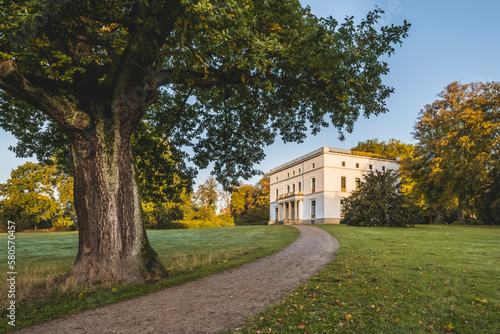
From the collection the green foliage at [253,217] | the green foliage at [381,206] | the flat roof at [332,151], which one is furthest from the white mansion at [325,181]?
the green foliage at [381,206]

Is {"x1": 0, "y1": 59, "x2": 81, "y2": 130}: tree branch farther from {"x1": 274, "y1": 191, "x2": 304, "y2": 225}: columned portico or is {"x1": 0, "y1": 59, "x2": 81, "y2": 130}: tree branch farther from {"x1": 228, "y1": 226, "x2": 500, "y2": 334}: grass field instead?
{"x1": 274, "y1": 191, "x2": 304, "y2": 225}: columned portico

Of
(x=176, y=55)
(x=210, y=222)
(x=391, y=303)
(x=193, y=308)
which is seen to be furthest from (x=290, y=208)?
(x=193, y=308)

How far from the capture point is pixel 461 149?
2841 cm

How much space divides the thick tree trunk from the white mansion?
38094 millimetres

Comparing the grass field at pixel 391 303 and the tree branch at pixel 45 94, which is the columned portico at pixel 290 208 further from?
the tree branch at pixel 45 94

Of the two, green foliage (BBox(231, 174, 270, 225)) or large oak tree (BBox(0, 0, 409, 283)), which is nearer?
large oak tree (BBox(0, 0, 409, 283))

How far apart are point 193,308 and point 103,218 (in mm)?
3271

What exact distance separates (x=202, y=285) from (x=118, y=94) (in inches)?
193

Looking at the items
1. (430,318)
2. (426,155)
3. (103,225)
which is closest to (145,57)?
(103,225)

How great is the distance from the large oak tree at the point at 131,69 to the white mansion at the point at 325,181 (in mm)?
36120

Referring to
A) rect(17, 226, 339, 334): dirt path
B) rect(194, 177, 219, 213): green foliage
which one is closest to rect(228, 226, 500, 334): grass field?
rect(17, 226, 339, 334): dirt path

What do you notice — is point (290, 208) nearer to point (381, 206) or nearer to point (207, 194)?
point (207, 194)

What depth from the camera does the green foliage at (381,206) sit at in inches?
1147

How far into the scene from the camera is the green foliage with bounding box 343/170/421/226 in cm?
2912
